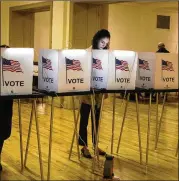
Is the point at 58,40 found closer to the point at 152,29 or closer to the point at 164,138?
the point at 164,138

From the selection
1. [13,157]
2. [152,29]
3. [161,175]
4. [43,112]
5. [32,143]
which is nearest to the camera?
[161,175]

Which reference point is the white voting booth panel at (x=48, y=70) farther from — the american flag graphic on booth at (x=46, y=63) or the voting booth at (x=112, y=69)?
the voting booth at (x=112, y=69)

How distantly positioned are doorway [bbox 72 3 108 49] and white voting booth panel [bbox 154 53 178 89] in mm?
3240

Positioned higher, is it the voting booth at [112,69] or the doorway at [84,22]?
the doorway at [84,22]

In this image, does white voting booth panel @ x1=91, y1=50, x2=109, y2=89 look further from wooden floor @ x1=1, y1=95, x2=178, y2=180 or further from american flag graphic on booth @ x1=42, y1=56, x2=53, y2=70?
wooden floor @ x1=1, y1=95, x2=178, y2=180

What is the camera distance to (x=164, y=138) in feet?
15.0

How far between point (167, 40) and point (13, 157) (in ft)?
24.7

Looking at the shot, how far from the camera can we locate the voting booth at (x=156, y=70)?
A: 3279 millimetres

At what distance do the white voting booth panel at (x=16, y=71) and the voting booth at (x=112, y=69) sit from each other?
620mm

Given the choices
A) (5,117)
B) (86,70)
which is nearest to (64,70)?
(86,70)

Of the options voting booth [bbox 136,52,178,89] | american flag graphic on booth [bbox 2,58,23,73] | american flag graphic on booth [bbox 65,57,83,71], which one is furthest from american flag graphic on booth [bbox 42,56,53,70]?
voting booth [bbox 136,52,178,89]

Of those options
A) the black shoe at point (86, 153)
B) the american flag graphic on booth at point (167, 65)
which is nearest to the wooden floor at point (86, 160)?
the black shoe at point (86, 153)

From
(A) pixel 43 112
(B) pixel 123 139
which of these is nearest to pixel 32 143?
(B) pixel 123 139

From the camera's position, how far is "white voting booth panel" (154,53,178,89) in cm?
329
